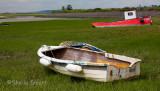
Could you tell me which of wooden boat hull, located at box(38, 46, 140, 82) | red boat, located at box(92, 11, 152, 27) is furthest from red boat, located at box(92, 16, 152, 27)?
wooden boat hull, located at box(38, 46, 140, 82)

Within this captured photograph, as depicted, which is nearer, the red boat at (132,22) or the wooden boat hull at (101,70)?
the wooden boat hull at (101,70)

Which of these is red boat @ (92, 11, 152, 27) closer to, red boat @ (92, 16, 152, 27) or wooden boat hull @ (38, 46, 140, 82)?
red boat @ (92, 16, 152, 27)

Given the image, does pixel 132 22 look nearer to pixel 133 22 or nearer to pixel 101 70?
pixel 133 22

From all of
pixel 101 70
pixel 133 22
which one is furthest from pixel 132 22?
pixel 101 70

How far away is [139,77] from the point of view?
22.1 ft

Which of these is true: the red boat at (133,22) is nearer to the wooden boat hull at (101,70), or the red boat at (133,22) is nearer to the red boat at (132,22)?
the red boat at (132,22)

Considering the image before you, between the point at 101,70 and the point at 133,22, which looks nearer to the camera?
the point at 101,70

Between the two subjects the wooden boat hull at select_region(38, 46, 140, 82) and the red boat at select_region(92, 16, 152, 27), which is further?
the red boat at select_region(92, 16, 152, 27)

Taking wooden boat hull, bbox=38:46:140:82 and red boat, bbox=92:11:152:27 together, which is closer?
wooden boat hull, bbox=38:46:140:82

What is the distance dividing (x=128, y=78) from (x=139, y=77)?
0.68 m

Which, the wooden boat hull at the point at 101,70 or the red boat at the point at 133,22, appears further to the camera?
the red boat at the point at 133,22

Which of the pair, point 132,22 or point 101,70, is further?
point 132,22

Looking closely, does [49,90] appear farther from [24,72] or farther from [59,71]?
[24,72]

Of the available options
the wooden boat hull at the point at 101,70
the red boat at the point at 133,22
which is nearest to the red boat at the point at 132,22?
the red boat at the point at 133,22
